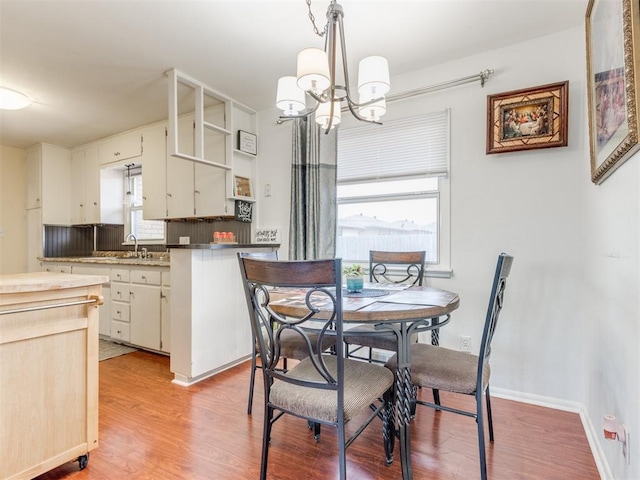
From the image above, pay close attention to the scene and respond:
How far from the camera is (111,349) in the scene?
333 centimetres

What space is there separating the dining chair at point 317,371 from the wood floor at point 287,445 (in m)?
0.23

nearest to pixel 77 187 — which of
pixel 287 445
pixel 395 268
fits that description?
pixel 395 268

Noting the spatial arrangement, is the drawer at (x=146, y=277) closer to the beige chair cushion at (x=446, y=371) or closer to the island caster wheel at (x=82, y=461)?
the island caster wheel at (x=82, y=461)

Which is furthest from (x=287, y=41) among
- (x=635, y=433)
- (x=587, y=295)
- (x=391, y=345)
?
(x=635, y=433)

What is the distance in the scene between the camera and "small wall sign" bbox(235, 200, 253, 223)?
335 centimetres

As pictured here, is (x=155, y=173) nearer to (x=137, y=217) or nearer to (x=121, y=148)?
(x=121, y=148)

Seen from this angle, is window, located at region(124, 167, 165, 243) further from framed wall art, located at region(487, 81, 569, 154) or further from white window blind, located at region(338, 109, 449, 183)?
framed wall art, located at region(487, 81, 569, 154)

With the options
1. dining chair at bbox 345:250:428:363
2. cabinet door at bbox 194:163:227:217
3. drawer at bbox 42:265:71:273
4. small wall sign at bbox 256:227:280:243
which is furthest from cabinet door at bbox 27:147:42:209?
dining chair at bbox 345:250:428:363

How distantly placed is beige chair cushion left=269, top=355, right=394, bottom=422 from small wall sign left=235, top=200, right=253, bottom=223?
6.88ft

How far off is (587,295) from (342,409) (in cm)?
173

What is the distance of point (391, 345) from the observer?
194 centimetres

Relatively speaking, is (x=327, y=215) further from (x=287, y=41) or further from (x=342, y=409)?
(x=342, y=409)

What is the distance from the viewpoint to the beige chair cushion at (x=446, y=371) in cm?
151

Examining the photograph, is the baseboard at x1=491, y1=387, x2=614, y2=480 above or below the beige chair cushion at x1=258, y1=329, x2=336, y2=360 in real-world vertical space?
below
